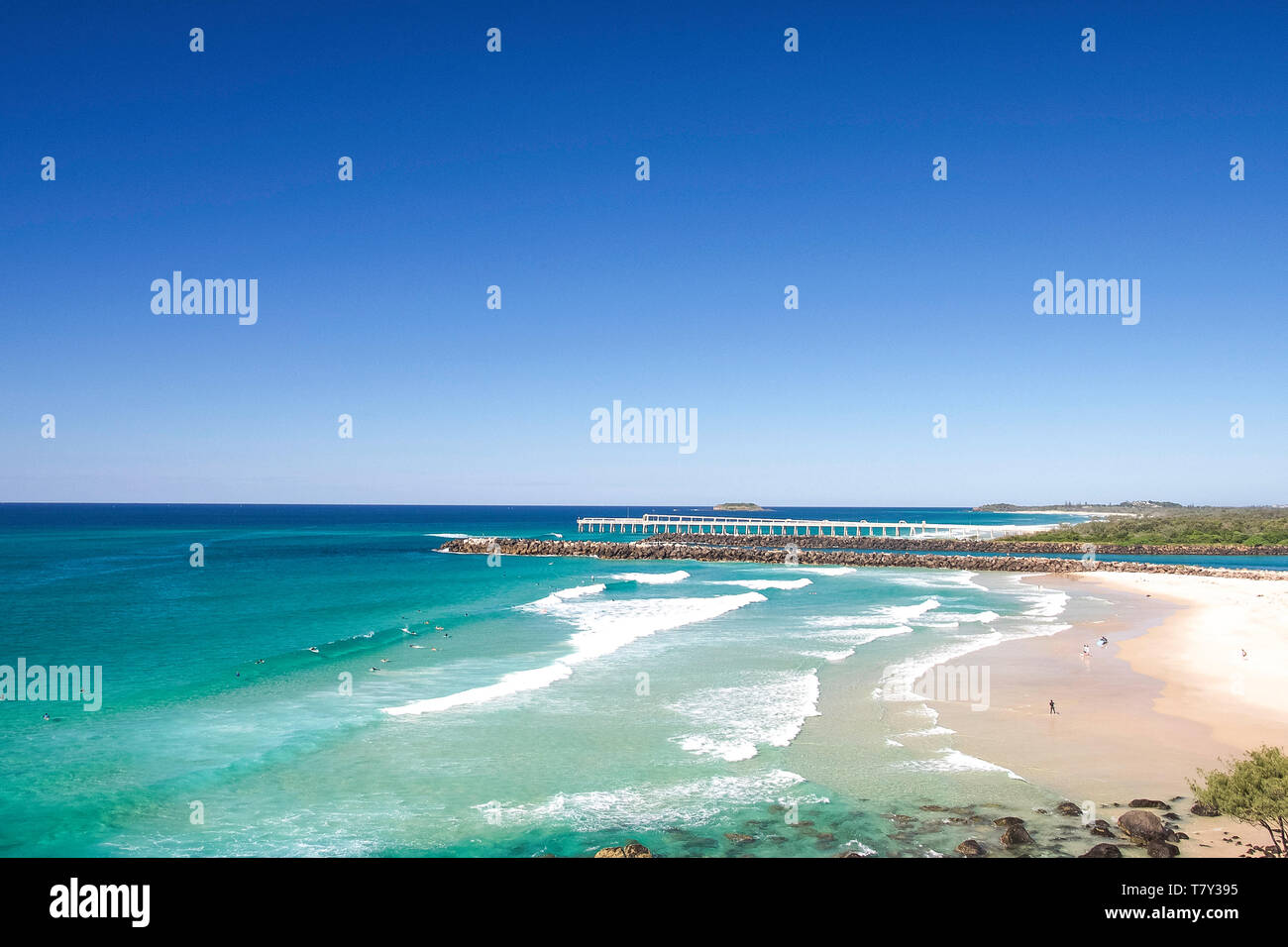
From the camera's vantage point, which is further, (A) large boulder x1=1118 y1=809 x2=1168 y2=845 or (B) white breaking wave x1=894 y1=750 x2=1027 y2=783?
(B) white breaking wave x1=894 y1=750 x2=1027 y2=783

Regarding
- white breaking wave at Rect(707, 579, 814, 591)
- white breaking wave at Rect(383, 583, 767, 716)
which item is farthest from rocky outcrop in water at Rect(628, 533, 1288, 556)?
white breaking wave at Rect(383, 583, 767, 716)

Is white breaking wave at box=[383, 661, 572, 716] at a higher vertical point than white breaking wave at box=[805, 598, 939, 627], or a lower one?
higher

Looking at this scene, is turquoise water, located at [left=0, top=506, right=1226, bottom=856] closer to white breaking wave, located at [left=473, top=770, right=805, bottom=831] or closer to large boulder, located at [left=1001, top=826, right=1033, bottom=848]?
white breaking wave, located at [left=473, top=770, right=805, bottom=831]

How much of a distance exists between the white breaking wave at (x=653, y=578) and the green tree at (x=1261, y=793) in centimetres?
4756

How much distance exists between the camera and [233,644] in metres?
32.5

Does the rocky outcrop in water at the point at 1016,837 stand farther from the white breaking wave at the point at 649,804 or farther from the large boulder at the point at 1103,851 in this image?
the white breaking wave at the point at 649,804

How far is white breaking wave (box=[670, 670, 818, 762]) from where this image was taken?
19250 mm

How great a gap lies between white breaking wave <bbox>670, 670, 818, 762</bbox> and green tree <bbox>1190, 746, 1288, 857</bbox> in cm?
910

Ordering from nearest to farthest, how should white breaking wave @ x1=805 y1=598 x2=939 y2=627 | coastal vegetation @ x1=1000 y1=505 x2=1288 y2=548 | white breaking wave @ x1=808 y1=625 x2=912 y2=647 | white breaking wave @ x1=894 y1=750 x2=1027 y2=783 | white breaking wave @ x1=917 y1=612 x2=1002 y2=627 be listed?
1. white breaking wave @ x1=894 y1=750 x2=1027 y2=783
2. white breaking wave @ x1=808 y1=625 x2=912 y2=647
3. white breaking wave @ x1=917 y1=612 x2=1002 y2=627
4. white breaking wave @ x1=805 y1=598 x2=939 y2=627
5. coastal vegetation @ x1=1000 y1=505 x2=1288 y2=548

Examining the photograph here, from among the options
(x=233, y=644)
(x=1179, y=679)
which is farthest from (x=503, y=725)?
(x=1179, y=679)

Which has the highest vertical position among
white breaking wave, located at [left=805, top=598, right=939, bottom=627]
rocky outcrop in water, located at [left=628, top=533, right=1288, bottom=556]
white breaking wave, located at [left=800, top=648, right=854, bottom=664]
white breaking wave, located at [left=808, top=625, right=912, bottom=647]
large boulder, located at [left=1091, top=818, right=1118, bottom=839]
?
large boulder, located at [left=1091, top=818, right=1118, bottom=839]

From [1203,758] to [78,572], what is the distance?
235ft
